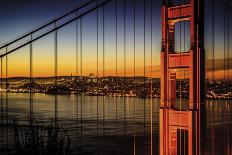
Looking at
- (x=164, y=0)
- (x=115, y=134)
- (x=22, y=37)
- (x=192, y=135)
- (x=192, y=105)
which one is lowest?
(x=115, y=134)

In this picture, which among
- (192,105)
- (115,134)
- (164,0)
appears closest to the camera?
(192,105)

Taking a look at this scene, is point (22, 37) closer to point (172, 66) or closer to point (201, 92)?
point (172, 66)

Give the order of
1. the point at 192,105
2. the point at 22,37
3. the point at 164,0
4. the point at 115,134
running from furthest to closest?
the point at 115,134
the point at 22,37
the point at 164,0
the point at 192,105

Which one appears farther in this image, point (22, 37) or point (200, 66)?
point (22, 37)

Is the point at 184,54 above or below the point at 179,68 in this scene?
above

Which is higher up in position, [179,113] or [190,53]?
[190,53]

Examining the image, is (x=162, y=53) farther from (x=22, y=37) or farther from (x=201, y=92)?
(x=22, y=37)

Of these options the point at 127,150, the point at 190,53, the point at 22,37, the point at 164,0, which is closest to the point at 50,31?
the point at 22,37

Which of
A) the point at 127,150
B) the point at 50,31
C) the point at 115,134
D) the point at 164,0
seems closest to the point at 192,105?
the point at 164,0
